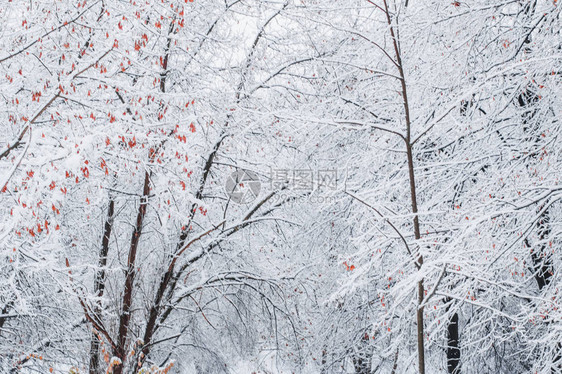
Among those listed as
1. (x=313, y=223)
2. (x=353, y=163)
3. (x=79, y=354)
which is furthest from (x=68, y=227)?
(x=353, y=163)

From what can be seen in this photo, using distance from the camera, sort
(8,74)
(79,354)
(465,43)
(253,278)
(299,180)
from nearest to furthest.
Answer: (299,180), (465,43), (8,74), (79,354), (253,278)

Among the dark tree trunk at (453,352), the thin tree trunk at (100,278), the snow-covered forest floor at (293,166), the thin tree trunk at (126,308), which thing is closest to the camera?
the snow-covered forest floor at (293,166)

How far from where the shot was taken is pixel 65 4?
4.79 metres

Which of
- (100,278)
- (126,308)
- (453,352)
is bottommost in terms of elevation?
(453,352)

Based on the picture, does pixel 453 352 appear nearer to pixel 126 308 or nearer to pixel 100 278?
pixel 126 308

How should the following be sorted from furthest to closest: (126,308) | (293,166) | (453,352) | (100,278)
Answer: (453,352) → (100,278) → (293,166) → (126,308)

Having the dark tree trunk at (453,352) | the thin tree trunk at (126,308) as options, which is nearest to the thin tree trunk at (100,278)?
the thin tree trunk at (126,308)

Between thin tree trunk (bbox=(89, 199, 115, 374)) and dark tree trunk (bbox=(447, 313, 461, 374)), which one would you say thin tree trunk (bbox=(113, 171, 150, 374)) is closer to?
thin tree trunk (bbox=(89, 199, 115, 374))

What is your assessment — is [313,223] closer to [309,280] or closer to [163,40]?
[309,280]

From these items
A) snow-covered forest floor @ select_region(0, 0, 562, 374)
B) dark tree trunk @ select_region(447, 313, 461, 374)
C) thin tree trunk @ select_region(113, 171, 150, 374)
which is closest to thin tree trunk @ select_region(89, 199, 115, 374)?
snow-covered forest floor @ select_region(0, 0, 562, 374)

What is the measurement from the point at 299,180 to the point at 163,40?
15.6ft

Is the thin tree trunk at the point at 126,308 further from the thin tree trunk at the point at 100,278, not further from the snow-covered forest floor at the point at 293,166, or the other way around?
the thin tree trunk at the point at 100,278

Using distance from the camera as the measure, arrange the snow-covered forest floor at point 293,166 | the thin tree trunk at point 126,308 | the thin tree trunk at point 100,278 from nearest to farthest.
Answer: the snow-covered forest floor at point 293,166, the thin tree trunk at point 126,308, the thin tree trunk at point 100,278

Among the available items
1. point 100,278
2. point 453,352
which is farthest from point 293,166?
point 453,352
